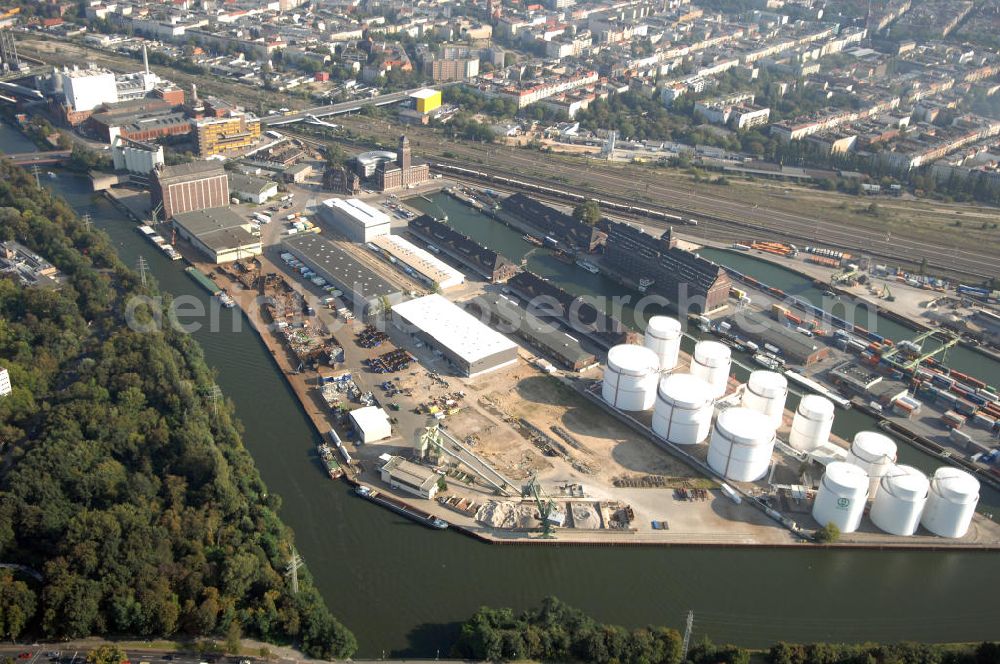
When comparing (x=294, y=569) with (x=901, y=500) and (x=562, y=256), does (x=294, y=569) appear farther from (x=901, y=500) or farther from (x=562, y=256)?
(x=562, y=256)

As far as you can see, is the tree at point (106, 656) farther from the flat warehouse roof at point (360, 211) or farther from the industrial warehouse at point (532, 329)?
the flat warehouse roof at point (360, 211)

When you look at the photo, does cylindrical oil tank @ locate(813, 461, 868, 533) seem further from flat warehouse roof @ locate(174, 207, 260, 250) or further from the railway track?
flat warehouse roof @ locate(174, 207, 260, 250)

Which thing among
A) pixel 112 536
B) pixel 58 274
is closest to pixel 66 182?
pixel 58 274

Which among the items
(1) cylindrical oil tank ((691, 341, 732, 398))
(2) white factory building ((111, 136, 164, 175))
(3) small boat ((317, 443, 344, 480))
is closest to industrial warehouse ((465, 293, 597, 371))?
(1) cylindrical oil tank ((691, 341, 732, 398))

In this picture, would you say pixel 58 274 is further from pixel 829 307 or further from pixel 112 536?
pixel 829 307

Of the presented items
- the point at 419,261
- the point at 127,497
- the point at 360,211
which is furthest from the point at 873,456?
the point at 360,211
